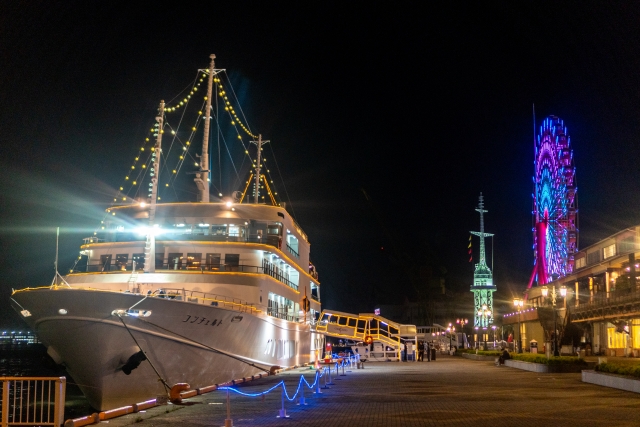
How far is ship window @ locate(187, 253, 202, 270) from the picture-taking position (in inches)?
1017

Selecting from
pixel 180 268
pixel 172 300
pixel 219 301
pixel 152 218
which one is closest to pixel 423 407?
pixel 172 300

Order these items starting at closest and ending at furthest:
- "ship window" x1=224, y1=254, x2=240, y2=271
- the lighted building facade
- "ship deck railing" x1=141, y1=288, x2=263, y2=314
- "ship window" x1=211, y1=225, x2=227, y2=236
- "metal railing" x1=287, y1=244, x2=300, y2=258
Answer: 1. "ship deck railing" x1=141, y1=288, x2=263, y2=314
2. "ship window" x1=224, y1=254, x2=240, y2=271
3. "ship window" x1=211, y1=225, x2=227, y2=236
4. the lighted building facade
5. "metal railing" x1=287, y1=244, x2=300, y2=258

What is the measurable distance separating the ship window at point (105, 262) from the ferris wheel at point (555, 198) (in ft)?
110

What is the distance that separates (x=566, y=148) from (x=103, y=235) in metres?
37.9

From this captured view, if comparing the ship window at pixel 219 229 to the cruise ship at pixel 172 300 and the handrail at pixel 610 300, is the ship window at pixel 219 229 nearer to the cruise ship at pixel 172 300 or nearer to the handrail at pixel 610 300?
the cruise ship at pixel 172 300

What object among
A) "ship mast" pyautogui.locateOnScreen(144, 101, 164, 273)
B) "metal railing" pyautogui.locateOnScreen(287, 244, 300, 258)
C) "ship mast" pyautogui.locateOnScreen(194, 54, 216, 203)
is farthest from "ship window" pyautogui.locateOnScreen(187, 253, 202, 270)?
"metal railing" pyautogui.locateOnScreen(287, 244, 300, 258)

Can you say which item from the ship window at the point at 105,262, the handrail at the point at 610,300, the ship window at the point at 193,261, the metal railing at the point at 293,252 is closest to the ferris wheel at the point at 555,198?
the handrail at the point at 610,300

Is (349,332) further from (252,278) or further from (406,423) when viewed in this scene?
(406,423)

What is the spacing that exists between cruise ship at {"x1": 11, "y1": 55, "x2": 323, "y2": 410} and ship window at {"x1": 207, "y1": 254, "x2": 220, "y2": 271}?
0.14ft

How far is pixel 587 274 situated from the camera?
50000mm

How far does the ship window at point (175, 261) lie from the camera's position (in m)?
26.1

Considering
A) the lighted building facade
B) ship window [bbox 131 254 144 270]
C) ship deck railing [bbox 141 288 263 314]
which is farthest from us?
the lighted building facade

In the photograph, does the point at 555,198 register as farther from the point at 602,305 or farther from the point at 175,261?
the point at 175,261

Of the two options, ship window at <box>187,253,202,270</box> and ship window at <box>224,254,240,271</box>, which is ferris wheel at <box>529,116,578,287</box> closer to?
ship window at <box>224,254,240,271</box>
